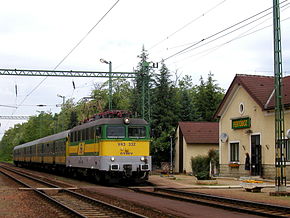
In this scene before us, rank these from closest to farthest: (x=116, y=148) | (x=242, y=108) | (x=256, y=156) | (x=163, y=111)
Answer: (x=116, y=148) < (x=256, y=156) < (x=242, y=108) < (x=163, y=111)

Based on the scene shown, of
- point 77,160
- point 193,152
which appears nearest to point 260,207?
point 77,160

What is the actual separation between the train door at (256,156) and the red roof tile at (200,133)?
10.0 meters

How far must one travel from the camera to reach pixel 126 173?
23.4m

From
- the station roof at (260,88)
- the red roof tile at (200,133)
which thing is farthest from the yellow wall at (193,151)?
the station roof at (260,88)

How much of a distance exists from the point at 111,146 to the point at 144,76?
437 inches

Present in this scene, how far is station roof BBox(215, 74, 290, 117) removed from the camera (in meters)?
29.0

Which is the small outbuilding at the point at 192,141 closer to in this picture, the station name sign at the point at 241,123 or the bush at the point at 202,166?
the station name sign at the point at 241,123

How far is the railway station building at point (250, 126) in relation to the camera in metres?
28.7

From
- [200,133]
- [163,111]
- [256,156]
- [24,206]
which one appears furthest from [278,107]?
[163,111]

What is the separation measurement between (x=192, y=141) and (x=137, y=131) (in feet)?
54.8

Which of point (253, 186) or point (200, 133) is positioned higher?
point (200, 133)

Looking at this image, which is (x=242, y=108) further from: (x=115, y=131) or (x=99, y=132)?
(x=99, y=132)

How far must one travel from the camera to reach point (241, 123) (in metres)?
31.9

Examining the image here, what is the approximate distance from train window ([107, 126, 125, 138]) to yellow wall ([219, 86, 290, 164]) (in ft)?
30.7
